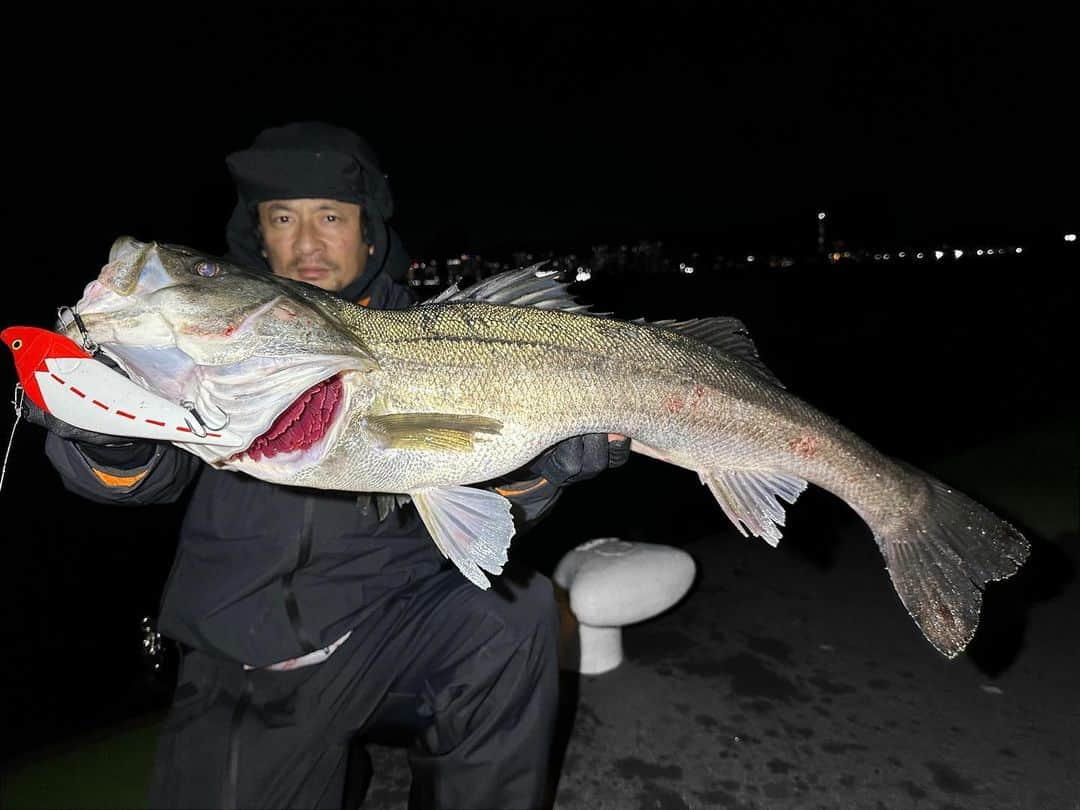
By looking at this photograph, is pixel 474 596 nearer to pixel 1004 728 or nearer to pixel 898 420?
pixel 1004 728

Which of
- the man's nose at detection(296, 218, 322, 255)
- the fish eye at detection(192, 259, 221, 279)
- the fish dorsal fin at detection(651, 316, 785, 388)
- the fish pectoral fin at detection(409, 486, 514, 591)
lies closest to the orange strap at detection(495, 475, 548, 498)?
the fish pectoral fin at detection(409, 486, 514, 591)

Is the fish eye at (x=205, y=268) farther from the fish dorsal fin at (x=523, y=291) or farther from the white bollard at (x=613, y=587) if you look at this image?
the white bollard at (x=613, y=587)

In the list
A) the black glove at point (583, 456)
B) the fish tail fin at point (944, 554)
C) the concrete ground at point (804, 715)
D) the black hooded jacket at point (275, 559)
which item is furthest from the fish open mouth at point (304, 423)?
the fish tail fin at point (944, 554)

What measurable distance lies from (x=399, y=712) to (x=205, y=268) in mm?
1836

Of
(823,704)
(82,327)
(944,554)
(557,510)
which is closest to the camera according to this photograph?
(82,327)

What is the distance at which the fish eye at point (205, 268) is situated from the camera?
1.84 metres

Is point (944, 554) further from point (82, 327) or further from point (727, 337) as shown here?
point (82, 327)

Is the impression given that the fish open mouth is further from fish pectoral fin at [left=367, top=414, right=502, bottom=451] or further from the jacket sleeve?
the jacket sleeve

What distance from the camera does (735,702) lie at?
3.38m

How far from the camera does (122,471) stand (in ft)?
7.48

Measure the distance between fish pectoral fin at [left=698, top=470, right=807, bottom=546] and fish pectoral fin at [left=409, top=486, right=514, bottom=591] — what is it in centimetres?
82

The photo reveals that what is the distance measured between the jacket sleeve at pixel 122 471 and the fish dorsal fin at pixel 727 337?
5.91 ft

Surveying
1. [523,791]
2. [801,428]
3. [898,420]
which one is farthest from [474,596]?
[898,420]

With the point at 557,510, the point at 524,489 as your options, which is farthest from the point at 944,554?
the point at 557,510
